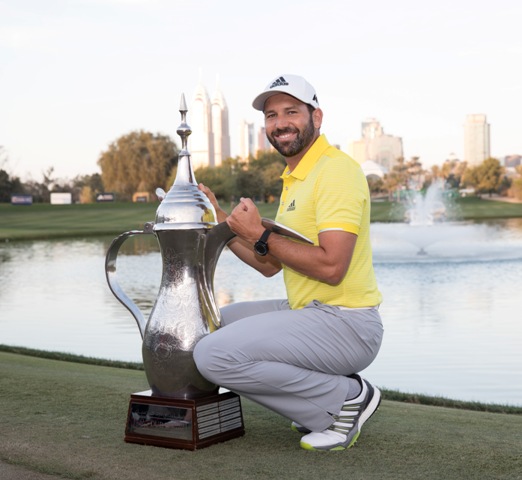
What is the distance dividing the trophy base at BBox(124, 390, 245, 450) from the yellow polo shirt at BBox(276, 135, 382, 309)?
21.5 inches

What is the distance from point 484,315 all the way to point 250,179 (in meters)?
81.6

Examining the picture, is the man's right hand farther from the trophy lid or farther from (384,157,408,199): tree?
(384,157,408,199): tree

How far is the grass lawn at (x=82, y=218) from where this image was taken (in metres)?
42.2

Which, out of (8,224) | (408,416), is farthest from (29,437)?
(8,224)

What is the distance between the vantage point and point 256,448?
12.2ft

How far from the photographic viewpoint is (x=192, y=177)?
13.0ft

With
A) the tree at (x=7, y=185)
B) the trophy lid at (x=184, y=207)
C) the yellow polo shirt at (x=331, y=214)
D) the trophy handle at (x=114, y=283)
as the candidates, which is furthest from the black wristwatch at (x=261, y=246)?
the tree at (x=7, y=185)

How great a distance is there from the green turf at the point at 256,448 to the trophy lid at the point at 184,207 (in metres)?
0.90

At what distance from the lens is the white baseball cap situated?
12.4 feet

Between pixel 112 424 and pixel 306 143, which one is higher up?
pixel 306 143

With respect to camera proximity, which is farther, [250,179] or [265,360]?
[250,179]

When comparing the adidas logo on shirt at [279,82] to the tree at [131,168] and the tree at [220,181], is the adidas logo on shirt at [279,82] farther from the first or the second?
the tree at [131,168]

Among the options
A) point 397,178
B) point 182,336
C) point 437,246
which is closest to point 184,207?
point 182,336

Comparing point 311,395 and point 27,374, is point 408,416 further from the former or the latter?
point 27,374
